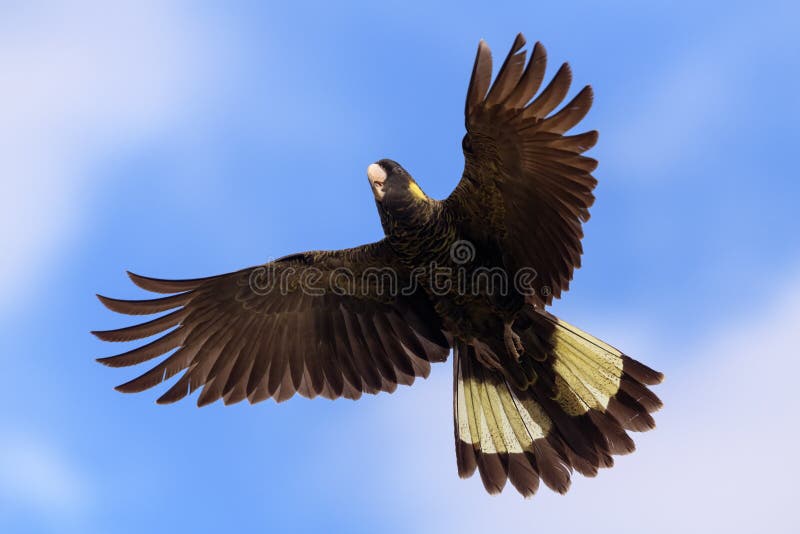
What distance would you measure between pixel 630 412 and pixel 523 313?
1.25m

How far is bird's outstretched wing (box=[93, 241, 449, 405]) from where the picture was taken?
325 inches

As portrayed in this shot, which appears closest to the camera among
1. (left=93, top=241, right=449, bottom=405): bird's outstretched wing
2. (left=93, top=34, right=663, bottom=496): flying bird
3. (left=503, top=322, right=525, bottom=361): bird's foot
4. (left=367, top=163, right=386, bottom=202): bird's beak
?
(left=93, top=34, right=663, bottom=496): flying bird

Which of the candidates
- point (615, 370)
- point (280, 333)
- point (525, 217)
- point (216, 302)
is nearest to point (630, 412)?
point (615, 370)

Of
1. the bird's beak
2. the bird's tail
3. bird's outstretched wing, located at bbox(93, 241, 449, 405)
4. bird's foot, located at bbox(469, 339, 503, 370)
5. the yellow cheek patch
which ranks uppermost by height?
the bird's beak

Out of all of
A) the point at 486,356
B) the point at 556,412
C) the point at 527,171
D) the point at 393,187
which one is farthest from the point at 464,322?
the point at 527,171

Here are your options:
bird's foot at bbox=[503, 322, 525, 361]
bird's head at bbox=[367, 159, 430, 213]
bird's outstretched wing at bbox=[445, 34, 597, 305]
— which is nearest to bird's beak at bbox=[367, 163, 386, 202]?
bird's head at bbox=[367, 159, 430, 213]

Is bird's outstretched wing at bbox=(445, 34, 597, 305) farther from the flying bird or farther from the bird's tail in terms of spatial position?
the bird's tail

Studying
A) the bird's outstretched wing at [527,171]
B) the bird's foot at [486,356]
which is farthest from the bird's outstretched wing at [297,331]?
the bird's outstretched wing at [527,171]

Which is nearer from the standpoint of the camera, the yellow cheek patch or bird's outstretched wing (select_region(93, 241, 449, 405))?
the yellow cheek patch

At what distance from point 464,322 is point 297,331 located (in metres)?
1.61

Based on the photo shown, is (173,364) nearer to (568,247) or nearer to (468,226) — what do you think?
(468,226)

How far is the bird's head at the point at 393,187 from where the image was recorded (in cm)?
760

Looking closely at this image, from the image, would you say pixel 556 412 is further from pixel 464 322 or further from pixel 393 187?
pixel 393 187

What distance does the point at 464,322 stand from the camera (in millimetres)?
8078
